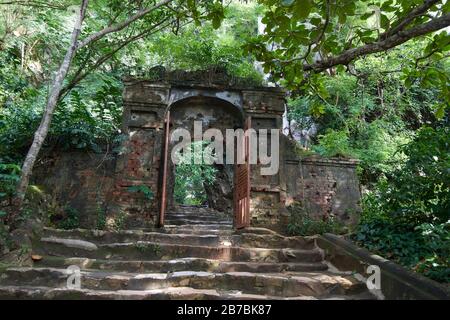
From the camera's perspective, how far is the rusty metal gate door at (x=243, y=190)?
23.7 feet

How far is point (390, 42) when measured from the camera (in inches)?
141

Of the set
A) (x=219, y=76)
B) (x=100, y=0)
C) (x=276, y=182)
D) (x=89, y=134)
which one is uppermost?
(x=100, y=0)

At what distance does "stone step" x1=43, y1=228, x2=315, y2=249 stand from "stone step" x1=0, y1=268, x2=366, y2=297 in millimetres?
1369

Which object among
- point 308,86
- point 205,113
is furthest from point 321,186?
point 308,86

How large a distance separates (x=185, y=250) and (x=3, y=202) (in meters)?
2.65

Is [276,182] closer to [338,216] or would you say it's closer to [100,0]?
[338,216]

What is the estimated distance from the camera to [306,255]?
5637 mm

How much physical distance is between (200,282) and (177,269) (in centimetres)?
63

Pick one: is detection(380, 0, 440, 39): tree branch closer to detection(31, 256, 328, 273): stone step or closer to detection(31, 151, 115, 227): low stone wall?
detection(31, 256, 328, 273): stone step

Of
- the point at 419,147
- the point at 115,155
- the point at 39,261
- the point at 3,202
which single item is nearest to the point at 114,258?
the point at 39,261

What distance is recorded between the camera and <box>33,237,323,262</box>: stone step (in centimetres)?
536
